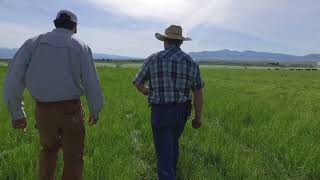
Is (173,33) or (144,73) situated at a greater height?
(173,33)

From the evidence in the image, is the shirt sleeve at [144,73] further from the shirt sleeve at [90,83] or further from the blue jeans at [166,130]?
the shirt sleeve at [90,83]

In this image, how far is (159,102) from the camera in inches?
204

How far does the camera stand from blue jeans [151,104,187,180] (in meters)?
5.18

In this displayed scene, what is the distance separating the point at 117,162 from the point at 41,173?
4.25 feet

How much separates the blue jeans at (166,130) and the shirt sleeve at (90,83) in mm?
909

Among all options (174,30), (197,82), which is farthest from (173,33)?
(197,82)

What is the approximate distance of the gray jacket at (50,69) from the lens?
4.37 metres

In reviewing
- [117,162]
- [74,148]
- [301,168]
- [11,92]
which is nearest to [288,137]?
[301,168]

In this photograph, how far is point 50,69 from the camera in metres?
4.38

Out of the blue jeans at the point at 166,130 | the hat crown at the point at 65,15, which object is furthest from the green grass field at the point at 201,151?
the hat crown at the point at 65,15

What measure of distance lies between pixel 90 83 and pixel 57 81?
0.93ft

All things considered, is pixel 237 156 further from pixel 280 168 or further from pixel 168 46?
pixel 168 46

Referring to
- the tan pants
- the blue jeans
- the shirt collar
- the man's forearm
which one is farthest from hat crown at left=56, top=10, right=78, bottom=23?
the man's forearm

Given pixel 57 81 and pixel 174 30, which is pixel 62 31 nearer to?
pixel 57 81
